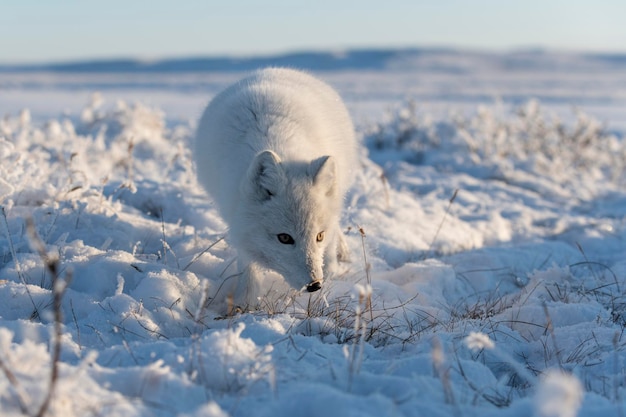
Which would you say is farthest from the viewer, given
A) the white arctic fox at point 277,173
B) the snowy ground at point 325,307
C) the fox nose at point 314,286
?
the white arctic fox at point 277,173

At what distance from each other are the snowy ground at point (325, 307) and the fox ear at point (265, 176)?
2.11ft

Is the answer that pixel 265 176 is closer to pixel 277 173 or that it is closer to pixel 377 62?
pixel 277 173

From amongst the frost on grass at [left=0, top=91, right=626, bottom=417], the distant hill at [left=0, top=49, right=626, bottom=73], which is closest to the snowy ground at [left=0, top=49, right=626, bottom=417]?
the frost on grass at [left=0, top=91, right=626, bottom=417]

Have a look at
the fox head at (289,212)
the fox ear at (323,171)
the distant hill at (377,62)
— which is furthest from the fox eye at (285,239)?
the distant hill at (377,62)

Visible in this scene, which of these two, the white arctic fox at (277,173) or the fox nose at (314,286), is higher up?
the white arctic fox at (277,173)

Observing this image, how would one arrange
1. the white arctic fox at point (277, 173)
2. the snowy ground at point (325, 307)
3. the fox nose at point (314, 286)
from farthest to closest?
the white arctic fox at point (277, 173) < the fox nose at point (314, 286) < the snowy ground at point (325, 307)

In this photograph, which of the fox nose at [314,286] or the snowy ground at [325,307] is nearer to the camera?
the snowy ground at [325,307]

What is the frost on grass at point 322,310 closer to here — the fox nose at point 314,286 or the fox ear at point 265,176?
the fox nose at point 314,286

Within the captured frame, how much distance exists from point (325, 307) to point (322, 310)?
0.32 ft

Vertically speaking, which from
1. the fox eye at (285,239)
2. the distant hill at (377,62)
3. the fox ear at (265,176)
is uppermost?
the fox ear at (265,176)

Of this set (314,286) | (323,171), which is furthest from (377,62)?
(314,286)

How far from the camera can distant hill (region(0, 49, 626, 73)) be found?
58.4 metres

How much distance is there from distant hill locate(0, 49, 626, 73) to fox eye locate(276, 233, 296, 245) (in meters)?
52.4

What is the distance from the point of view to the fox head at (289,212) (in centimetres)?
364
